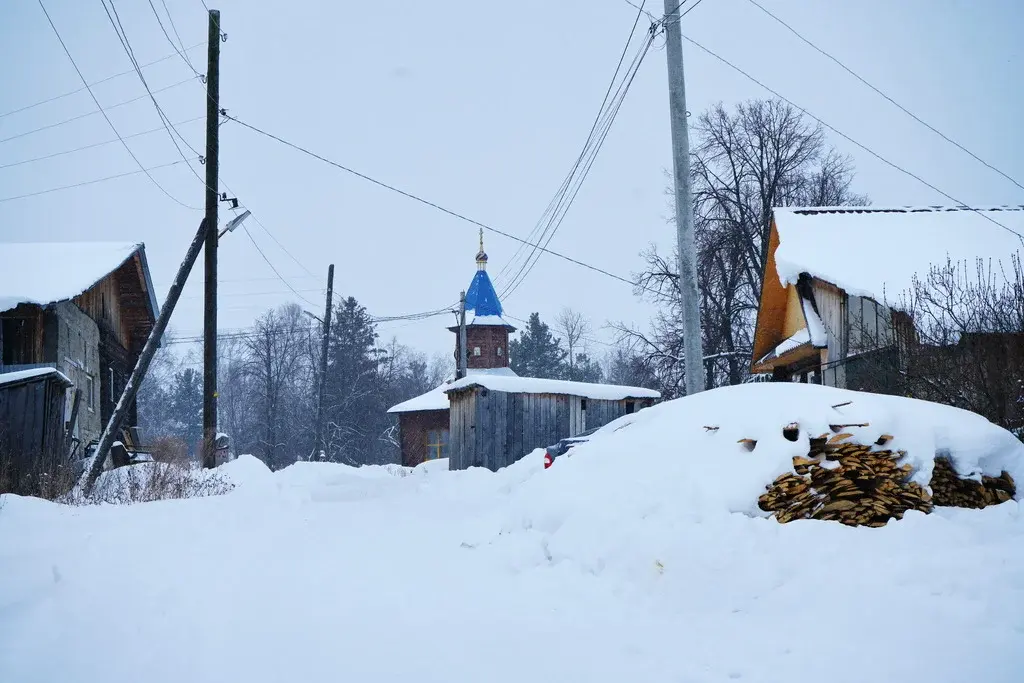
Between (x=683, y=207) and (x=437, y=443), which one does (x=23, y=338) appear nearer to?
(x=683, y=207)

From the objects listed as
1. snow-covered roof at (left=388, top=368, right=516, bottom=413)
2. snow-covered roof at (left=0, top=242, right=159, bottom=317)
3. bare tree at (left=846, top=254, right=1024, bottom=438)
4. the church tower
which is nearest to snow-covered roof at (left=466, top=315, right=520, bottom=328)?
the church tower

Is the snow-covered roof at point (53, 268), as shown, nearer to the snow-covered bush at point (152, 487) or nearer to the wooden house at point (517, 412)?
the snow-covered bush at point (152, 487)

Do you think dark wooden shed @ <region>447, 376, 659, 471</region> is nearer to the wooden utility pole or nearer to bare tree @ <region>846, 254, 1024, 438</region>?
the wooden utility pole

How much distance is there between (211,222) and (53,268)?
484 cm

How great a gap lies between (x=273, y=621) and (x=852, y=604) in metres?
3.50

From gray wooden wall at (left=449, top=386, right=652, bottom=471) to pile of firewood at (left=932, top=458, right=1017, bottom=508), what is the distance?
663 inches

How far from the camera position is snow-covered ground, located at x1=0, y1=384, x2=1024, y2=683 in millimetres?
4125

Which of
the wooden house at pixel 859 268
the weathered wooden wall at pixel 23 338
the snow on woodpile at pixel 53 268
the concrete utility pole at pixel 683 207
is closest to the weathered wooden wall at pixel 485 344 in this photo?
the snow on woodpile at pixel 53 268

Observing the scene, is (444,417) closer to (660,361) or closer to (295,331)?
(660,361)

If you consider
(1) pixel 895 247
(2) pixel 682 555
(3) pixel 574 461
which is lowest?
(2) pixel 682 555

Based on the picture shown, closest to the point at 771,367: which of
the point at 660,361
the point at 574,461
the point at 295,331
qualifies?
the point at 660,361

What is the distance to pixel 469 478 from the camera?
16125 mm

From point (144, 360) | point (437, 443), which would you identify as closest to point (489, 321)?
point (437, 443)

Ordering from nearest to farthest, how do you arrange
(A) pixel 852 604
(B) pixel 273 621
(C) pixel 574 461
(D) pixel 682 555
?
(A) pixel 852 604 → (B) pixel 273 621 → (D) pixel 682 555 → (C) pixel 574 461
